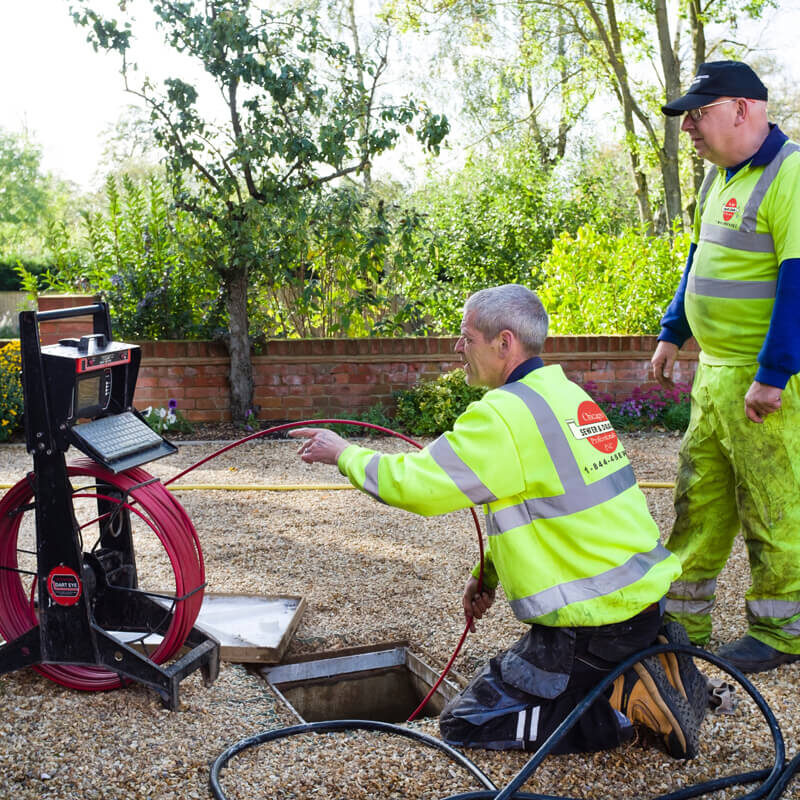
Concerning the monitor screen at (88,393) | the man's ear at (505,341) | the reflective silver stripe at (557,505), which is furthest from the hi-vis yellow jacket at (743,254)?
the monitor screen at (88,393)

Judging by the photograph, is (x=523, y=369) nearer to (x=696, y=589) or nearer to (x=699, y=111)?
(x=699, y=111)

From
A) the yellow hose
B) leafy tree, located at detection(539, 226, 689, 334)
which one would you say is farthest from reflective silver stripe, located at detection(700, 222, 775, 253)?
leafy tree, located at detection(539, 226, 689, 334)

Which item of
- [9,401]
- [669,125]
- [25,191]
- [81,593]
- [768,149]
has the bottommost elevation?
[9,401]

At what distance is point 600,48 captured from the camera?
1508cm

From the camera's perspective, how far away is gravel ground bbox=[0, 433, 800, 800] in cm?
227

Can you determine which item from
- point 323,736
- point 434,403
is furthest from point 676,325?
point 434,403

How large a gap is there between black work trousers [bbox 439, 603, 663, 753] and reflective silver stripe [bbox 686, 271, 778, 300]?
1.14 meters

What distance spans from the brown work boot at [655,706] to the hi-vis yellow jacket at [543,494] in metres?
0.20

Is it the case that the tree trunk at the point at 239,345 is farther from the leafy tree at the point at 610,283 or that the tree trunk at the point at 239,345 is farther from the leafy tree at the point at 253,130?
the leafy tree at the point at 610,283

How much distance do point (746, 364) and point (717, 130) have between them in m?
0.79

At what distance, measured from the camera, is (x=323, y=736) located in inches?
99.3

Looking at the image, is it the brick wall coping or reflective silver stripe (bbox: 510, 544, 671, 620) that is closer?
reflective silver stripe (bbox: 510, 544, 671, 620)

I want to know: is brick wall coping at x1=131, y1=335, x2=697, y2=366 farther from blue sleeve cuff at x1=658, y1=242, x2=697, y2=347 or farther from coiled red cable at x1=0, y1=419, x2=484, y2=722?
coiled red cable at x1=0, y1=419, x2=484, y2=722

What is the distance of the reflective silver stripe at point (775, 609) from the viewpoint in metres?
2.98
